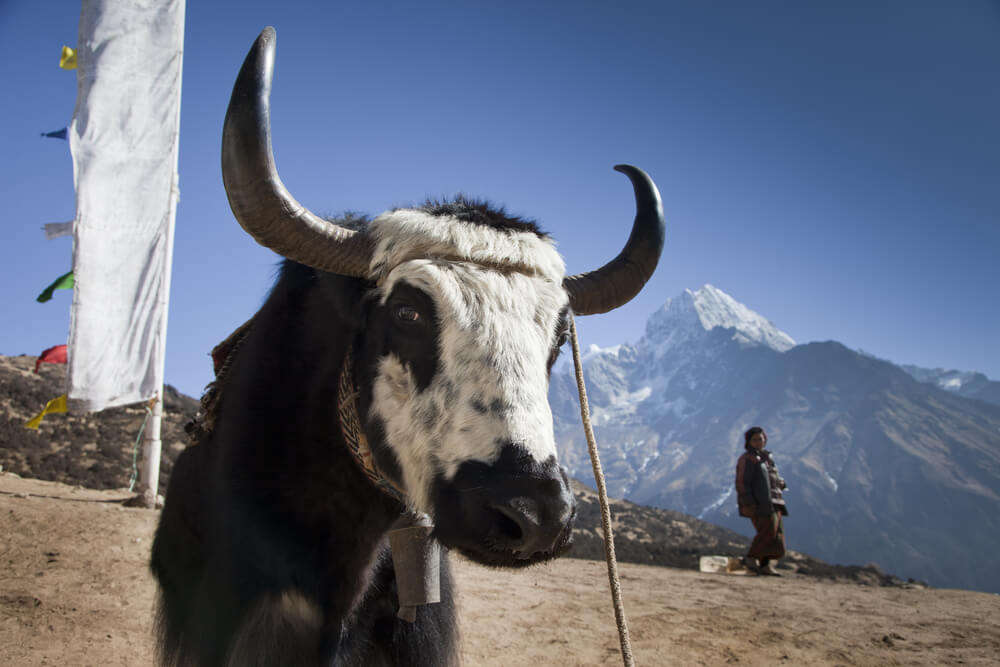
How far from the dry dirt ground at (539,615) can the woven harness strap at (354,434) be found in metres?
Result: 2.02

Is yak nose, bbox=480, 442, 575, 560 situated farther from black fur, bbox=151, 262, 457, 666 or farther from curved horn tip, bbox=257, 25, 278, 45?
curved horn tip, bbox=257, 25, 278, 45

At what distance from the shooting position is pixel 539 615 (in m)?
5.96

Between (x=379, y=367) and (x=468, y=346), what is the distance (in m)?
0.40

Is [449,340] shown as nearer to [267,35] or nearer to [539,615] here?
[267,35]

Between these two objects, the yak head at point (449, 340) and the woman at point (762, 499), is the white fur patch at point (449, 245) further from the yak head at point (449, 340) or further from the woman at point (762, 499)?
the woman at point (762, 499)

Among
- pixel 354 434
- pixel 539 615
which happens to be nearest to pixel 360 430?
pixel 354 434

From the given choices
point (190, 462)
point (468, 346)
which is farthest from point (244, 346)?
point (468, 346)

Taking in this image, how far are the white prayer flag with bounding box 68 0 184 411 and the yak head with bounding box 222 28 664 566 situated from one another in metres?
6.83

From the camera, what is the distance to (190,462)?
9.06 ft

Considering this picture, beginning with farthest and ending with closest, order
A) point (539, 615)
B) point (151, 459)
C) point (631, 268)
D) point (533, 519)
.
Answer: point (151, 459), point (539, 615), point (631, 268), point (533, 519)

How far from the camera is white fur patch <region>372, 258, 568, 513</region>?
175 centimetres

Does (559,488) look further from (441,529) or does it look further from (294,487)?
(294,487)

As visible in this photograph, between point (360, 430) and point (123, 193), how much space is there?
7.77 metres

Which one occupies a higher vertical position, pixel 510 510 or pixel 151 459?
pixel 510 510
